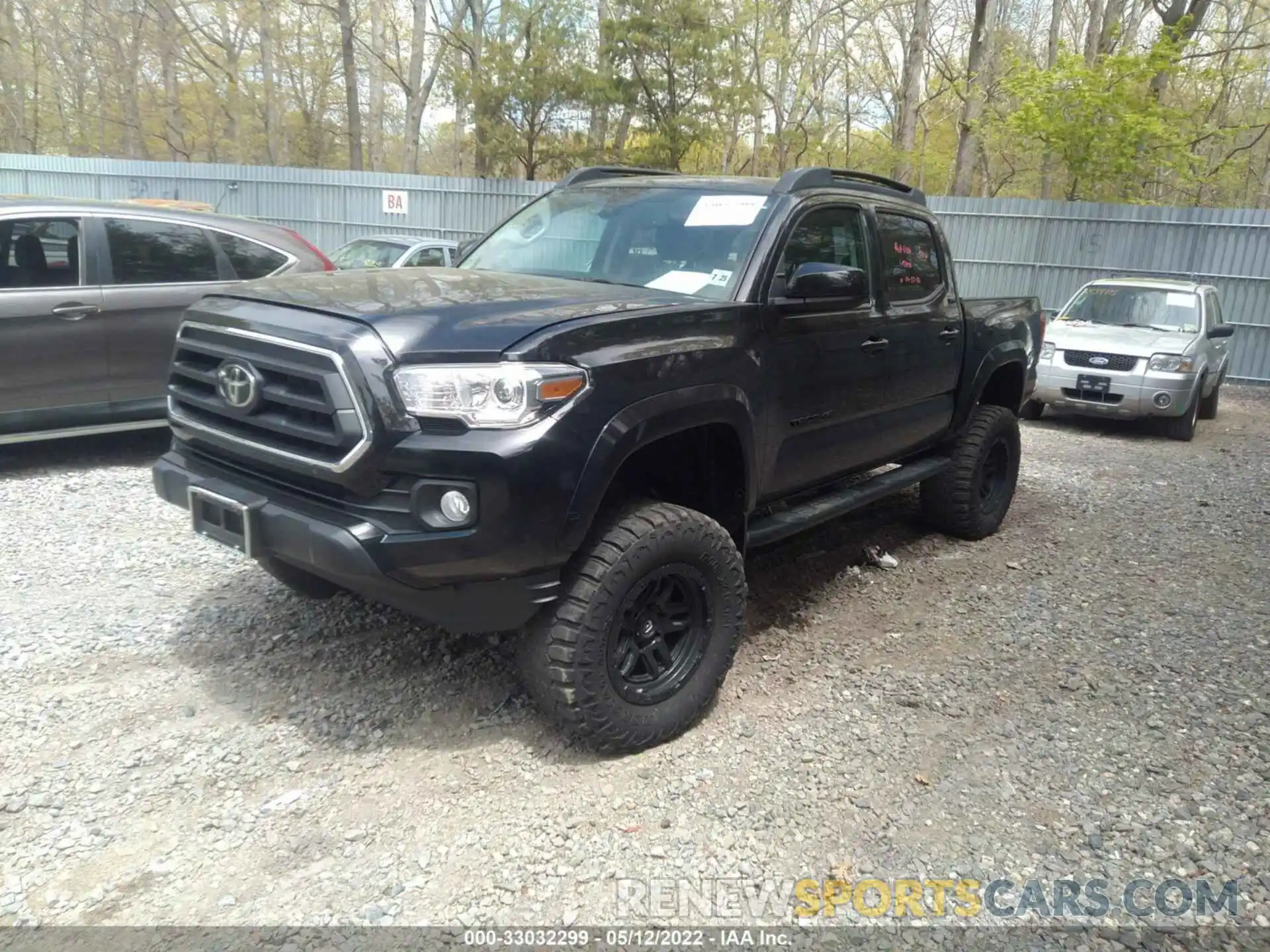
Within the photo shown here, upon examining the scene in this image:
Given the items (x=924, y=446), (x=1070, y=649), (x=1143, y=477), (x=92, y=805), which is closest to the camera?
(x=92, y=805)

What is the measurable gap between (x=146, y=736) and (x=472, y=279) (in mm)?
2014

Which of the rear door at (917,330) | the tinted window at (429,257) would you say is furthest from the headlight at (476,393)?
the tinted window at (429,257)

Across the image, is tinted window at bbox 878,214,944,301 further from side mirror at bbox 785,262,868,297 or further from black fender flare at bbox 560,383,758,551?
black fender flare at bbox 560,383,758,551

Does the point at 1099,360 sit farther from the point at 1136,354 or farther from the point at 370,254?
the point at 370,254

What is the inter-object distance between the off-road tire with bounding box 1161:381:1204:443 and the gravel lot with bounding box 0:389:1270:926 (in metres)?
5.43

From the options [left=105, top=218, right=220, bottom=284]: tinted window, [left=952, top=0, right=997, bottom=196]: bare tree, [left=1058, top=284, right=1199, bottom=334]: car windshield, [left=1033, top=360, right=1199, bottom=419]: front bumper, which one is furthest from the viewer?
[left=952, top=0, right=997, bottom=196]: bare tree

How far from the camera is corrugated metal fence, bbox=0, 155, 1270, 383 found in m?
14.6

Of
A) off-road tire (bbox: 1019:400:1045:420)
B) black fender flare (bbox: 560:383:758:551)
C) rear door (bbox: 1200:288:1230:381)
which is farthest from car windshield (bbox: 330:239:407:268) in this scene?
rear door (bbox: 1200:288:1230:381)

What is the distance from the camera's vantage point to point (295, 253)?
6.77 meters

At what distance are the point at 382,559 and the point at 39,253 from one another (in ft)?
15.2

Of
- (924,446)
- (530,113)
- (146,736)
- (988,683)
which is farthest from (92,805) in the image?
(530,113)

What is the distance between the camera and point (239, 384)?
10.0 feet

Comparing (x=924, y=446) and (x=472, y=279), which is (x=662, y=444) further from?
(x=924, y=446)

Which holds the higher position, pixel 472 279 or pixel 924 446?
pixel 472 279
